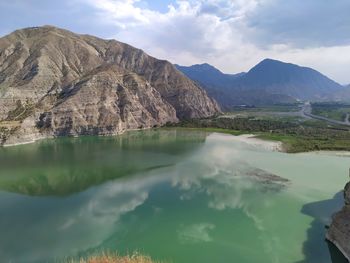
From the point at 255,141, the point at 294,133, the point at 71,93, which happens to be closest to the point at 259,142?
the point at 255,141

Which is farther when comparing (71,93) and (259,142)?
(71,93)

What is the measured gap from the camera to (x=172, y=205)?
43125mm

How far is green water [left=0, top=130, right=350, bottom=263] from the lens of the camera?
104 ft

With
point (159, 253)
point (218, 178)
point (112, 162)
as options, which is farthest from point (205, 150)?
point (159, 253)

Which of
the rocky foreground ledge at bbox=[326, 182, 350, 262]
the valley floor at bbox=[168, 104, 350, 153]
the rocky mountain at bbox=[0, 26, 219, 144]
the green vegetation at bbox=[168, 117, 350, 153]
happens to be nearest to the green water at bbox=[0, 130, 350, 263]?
the rocky foreground ledge at bbox=[326, 182, 350, 262]

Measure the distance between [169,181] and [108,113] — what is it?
81.1m

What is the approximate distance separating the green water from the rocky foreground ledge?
1.00 metres

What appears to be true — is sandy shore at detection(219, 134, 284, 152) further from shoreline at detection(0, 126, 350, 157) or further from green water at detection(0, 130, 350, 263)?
green water at detection(0, 130, 350, 263)

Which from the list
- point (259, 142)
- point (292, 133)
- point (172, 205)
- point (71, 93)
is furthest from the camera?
point (71, 93)

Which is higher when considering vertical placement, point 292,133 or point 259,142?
point 292,133

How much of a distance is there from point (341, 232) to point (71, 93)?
119m

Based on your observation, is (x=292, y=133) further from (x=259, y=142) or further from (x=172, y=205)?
(x=172, y=205)

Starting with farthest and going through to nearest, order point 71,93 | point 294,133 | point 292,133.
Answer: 1. point 71,93
2. point 292,133
3. point 294,133

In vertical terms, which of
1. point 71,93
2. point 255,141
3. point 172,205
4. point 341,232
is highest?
point 71,93
